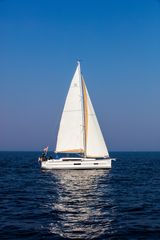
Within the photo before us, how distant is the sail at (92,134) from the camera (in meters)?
54.8

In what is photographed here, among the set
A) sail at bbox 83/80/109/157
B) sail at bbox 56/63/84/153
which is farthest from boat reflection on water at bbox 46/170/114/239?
sail at bbox 56/63/84/153

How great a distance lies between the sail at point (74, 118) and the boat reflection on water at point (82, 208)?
41.1 ft

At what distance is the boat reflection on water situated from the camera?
18.7 meters

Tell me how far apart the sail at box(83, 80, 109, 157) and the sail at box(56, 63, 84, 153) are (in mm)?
884

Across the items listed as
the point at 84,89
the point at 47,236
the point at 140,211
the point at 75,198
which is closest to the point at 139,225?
the point at 140,211

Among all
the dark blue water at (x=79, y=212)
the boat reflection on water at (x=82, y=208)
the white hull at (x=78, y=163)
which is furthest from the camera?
the white hull at (x=78, y=163)

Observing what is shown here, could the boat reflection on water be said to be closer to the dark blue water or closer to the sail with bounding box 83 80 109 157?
the dark blue water

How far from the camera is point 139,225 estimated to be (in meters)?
19.8

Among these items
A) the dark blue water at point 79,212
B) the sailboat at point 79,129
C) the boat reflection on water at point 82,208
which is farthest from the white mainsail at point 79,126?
the dark blue water at point 79,212

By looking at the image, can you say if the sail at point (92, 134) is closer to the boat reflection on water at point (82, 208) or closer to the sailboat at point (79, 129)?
the sailboat at point (79, 129)

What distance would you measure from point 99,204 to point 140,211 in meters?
3.64

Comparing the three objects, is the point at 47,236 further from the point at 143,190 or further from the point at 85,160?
the point at 85,160

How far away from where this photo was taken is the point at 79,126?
5500cm

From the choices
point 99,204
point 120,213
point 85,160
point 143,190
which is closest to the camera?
point 120,213
